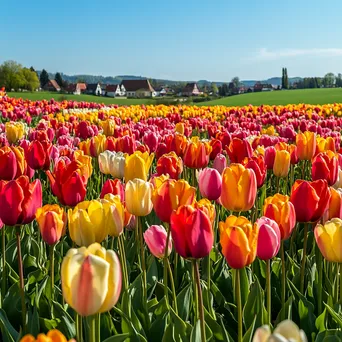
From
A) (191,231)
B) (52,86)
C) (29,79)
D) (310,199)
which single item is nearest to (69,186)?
(191,231)

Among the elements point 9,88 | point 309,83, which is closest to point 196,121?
point 9,88

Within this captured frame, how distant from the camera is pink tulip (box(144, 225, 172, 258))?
7.84ft

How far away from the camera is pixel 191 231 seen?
1702mm

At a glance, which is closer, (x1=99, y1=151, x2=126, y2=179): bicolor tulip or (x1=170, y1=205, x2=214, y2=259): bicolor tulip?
(x1=170, y1=205, x2=214, y2=259): bicolor tulip

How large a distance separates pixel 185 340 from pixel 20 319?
924 mm

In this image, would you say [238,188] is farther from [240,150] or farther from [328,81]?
[328,81]

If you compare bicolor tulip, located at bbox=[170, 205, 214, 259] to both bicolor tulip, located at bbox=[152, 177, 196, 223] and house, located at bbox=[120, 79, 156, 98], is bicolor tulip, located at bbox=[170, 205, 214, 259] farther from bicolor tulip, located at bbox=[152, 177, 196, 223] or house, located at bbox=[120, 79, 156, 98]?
house, located at bbox=[120, 79, 156, 98]

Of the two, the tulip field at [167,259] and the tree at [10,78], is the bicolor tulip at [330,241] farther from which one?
the tree at [10,78]

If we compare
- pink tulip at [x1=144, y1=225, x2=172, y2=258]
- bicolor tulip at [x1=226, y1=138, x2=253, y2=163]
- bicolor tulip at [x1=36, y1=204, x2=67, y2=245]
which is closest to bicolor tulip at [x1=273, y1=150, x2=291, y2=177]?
bicolor tulip at [x1=226, y1=138, x2=253, y2=163]

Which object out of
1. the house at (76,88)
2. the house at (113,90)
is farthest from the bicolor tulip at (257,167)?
the house at (113,90)

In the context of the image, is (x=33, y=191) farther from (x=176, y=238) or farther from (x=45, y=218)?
(x=176, y=238)

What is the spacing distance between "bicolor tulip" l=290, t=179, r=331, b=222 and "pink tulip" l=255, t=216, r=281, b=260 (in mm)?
349

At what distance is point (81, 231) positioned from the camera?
1975mm

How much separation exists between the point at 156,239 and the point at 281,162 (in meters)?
1.61
